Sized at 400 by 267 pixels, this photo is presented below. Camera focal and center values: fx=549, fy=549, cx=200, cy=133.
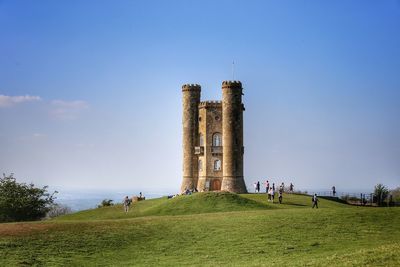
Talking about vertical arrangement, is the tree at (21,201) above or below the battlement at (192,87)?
below

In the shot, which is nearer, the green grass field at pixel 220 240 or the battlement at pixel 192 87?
the green grass field at pixel 220 240

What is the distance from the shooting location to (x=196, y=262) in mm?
31500

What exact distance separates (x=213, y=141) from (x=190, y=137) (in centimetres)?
378

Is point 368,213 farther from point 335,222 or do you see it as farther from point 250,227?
point 250,227

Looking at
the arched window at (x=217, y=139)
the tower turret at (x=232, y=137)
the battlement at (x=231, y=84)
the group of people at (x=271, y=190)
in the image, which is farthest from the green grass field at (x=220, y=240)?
the battlement at (x=231, y=84)

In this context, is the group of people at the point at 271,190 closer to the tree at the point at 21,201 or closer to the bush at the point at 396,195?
the bush at the point at 396,195

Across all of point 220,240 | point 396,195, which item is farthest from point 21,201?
point 396,195

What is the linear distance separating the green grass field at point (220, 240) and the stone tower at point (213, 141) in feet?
100

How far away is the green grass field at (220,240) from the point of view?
3098 centimetres

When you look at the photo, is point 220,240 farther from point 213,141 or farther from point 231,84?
point 231,84

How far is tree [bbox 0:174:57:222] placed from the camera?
2785 inches

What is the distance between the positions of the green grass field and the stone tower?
30536 millimetres

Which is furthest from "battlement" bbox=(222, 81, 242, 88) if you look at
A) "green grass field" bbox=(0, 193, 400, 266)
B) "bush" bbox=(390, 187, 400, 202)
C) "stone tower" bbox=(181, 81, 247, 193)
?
"green grass field" bbox=(0, 193, 400, 266)

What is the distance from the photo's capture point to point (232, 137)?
2968 inches
